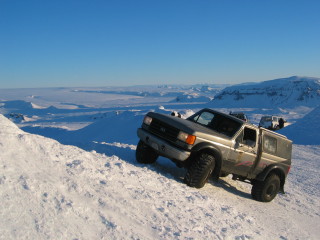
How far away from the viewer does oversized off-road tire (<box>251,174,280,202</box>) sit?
784cm

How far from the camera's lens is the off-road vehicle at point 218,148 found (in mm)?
6750

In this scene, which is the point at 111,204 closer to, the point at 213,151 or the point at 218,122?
the point at 213,151

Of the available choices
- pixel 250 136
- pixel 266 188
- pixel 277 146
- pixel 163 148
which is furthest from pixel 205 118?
pixel 266 188

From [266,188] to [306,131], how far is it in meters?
23.4

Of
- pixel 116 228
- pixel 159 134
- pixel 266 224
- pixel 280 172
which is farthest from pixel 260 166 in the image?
pixel 116 228

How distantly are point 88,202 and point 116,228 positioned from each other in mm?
750

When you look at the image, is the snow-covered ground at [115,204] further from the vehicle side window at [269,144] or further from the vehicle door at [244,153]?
the vehicle side window at [269,144]

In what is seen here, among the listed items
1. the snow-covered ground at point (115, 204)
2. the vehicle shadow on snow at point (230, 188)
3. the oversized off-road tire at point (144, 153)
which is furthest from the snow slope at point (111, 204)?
the oversized off-road tire at point (144, 153)

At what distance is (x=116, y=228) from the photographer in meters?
4.18

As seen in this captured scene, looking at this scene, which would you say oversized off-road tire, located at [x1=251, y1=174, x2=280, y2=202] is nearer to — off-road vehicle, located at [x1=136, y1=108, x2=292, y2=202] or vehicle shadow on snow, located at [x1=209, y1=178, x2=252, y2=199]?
off-road vehicle, located at [x1=136, y1=108, x2=292, y2=202]

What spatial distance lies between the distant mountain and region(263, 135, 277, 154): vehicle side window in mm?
116481

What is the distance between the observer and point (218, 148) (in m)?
6.95

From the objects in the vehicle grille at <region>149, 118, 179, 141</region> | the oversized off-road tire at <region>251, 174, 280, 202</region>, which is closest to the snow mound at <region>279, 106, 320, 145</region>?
the oversized off-road tire at <region>251, 174, 280, 202</region>

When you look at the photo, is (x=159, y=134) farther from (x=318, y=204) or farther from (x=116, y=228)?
(x=318, y=204)
